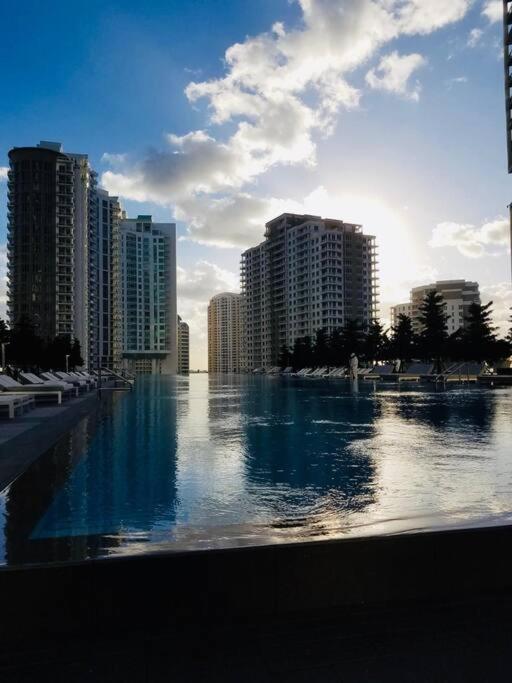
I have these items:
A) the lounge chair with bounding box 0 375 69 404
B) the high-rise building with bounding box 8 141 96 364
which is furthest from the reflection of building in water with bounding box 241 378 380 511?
the high-rise building with bounding box 8 141 96 364

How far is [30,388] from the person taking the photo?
2098 centimetres

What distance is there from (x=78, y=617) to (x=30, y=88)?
26.0 metres

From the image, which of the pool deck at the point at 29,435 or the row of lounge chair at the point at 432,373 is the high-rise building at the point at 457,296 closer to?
the row of lounge chair at the point at 432,373

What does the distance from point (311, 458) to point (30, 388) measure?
1533 cm

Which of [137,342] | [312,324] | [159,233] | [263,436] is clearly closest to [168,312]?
[137,342]

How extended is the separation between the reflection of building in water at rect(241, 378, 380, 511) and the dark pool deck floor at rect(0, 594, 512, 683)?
9.96 ft

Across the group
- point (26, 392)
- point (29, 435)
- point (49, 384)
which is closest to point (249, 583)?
point (29, 435)

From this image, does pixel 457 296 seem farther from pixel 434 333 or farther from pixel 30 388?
pixel 30 388

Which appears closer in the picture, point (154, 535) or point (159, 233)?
point (154, 535)

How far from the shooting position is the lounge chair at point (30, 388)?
19.9m

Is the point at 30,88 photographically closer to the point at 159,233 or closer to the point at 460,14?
the point at 460,14

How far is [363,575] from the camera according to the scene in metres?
3.32

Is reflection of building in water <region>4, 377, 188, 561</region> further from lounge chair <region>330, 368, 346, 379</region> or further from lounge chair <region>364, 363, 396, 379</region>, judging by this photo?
lounge chair <region>330, 368, 346, 379</region>

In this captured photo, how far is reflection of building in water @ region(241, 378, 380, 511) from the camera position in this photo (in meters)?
7.02
